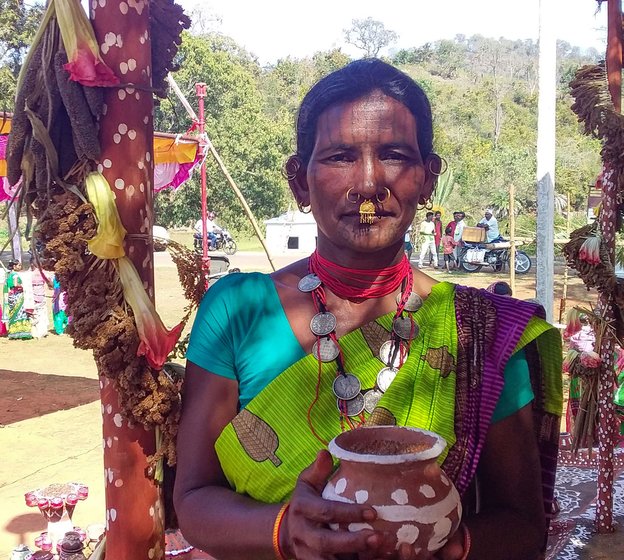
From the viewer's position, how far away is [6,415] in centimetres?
759

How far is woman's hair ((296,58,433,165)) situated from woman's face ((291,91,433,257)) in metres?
0.02

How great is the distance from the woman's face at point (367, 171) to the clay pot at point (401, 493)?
52 cm

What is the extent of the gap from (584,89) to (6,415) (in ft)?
21.4

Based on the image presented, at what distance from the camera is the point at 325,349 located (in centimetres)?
157

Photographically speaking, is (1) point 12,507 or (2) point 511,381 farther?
(1) point 12,507

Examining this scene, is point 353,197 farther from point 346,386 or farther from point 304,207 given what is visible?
point 346,386

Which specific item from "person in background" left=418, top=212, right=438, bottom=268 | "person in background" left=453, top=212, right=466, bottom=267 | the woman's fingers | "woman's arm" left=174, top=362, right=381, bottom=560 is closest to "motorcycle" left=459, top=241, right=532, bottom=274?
"person in background" left=453, top=212, right=466, bottom=267

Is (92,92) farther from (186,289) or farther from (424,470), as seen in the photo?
(424,470)

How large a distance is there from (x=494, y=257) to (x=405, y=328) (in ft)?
60.4

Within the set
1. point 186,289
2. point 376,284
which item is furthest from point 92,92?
point 376,284

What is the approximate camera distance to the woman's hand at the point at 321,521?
1097mm

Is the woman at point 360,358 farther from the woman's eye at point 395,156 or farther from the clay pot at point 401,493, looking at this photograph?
the clay pot at point 401,493

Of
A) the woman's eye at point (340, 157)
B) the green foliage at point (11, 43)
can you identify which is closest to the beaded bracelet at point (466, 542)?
the woman's eye at point (340, 157)

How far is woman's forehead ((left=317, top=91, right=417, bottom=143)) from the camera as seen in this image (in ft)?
5.03
